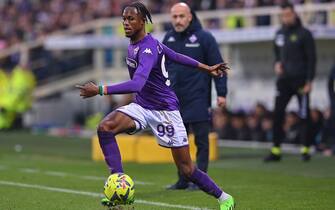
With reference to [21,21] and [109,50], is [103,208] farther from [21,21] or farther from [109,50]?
[21,21]

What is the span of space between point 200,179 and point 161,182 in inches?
145

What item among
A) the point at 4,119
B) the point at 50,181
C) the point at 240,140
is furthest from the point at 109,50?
the point at 50,181

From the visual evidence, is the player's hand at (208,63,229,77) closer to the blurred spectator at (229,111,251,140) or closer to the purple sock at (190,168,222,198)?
the purple sock at (190,168,222,198)

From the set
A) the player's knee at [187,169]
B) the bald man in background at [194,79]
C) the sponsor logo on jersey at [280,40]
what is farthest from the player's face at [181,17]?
the sponsor logo on jersey at [280,40]

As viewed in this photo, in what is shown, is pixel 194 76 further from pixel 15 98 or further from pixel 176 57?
pixel 15 98

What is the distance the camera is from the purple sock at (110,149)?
8.71 m

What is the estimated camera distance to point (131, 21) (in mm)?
8875

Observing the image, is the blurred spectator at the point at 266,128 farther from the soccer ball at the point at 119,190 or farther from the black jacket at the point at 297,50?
the soccer ball at the point at 119,190

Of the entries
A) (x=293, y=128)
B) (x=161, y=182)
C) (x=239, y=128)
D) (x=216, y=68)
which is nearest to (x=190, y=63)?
(x=216, y=68)

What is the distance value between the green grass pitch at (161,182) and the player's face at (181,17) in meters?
2.02

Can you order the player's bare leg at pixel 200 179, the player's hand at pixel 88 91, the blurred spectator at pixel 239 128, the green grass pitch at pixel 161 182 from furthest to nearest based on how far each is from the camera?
1. the blurred spectator at pixel 239 128
2. the green grass pitch at pixel 161 182
3. the player's bare leg at pixel 200 179
4. the player's hand at pixel 88 91

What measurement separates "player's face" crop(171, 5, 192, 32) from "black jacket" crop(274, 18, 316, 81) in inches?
168

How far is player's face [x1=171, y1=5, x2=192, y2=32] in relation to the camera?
11.7 meters

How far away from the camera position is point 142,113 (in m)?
8.95
